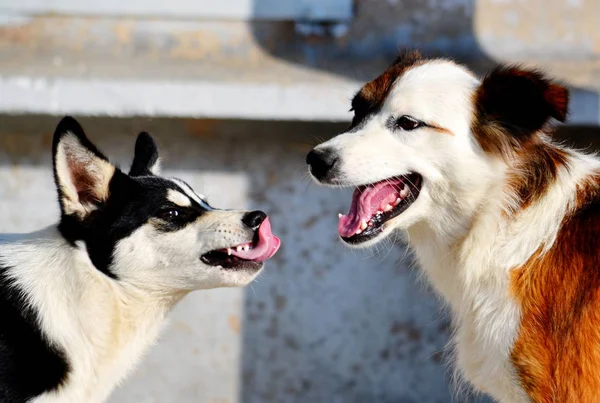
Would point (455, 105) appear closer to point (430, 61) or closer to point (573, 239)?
point (430, 61)

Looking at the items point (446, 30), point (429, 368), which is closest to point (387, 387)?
point (429, 368)

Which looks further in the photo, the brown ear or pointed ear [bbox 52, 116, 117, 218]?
pointed ear [bbox 52, 116, 117, 218]

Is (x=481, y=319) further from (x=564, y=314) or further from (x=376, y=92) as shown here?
(x=376, y=92)

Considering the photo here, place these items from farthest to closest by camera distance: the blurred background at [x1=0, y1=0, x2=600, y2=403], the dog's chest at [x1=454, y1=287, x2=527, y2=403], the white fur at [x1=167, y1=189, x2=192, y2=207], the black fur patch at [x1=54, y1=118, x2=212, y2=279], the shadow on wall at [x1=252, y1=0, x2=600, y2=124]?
the shadow on wall at [x1=252, y1=0, x2=600, y2=124], the blurred background at [x1=0, y1=0, x2=600, y2=403], the white fur at [x1=167, y1=189, x2=192, y2=207], the black fur patch at [x1=54, y1=118, x2=212, y2=279], the dog's chest at [x1=454, y1=287, x2=527, y2=403]

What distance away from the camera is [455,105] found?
3.14m

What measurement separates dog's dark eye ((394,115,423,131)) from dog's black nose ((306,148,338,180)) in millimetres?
273

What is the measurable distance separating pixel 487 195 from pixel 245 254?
0.95 m

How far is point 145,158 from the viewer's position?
12.6 ft

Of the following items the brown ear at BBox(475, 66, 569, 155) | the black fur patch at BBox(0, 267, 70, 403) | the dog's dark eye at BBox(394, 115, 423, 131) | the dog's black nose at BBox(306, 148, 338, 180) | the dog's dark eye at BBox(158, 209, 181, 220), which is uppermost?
the brown ear at BBox(475, 66, 569, 155)

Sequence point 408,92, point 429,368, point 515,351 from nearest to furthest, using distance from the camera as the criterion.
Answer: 1. point 515,351
2. point 408,92
3. point 429,368

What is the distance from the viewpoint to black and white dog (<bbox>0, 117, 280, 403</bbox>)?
10.5ft

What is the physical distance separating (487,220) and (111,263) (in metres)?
1.43

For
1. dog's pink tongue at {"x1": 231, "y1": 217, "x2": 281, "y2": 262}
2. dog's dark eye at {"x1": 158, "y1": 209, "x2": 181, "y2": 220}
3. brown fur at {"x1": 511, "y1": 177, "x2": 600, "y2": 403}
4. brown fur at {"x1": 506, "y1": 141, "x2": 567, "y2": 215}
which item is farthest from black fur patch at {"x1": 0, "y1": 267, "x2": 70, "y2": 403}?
brown fur at {"x1": 506, "y1": 141, "x2": 567, "y2": 215}

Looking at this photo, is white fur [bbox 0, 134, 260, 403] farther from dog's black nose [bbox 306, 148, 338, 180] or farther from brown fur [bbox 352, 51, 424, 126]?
brown fur [bbox 352, 51, 424, 126]
